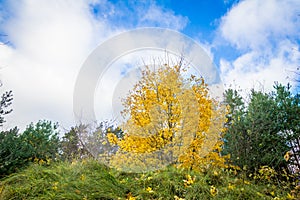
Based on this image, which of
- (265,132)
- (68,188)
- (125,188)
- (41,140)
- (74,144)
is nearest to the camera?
(68,188)

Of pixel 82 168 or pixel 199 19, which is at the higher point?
pixel 199 19

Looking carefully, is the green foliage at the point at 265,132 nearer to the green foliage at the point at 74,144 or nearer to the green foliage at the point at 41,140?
the green foliage at the point at 74,144

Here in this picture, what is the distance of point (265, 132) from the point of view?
6.59 meters

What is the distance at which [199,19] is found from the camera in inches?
218

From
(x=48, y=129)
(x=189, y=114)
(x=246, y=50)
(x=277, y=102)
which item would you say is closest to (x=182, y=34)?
(x=246, y=50)

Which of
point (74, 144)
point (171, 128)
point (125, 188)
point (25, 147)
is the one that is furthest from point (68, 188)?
point (74, 144)

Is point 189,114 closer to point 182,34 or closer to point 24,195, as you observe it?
point 182,34

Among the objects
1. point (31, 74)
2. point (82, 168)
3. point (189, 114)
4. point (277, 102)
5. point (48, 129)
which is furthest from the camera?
point (48, 129)

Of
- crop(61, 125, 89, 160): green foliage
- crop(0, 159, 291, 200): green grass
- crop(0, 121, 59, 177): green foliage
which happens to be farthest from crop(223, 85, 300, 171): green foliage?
crop(0, 121, 59, 177): green foliage

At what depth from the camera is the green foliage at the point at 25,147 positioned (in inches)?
236

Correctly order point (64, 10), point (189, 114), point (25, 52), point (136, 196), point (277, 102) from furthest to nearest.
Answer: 1. point (277, 102)
2. point (25, 52)
3. point (64, 10)
4. point (189, 114)
5. point (136, 196)

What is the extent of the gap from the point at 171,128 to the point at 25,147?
4.67 metres

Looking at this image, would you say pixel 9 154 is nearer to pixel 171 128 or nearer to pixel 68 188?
pixel 68 188

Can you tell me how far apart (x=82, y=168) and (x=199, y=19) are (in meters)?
4.32
